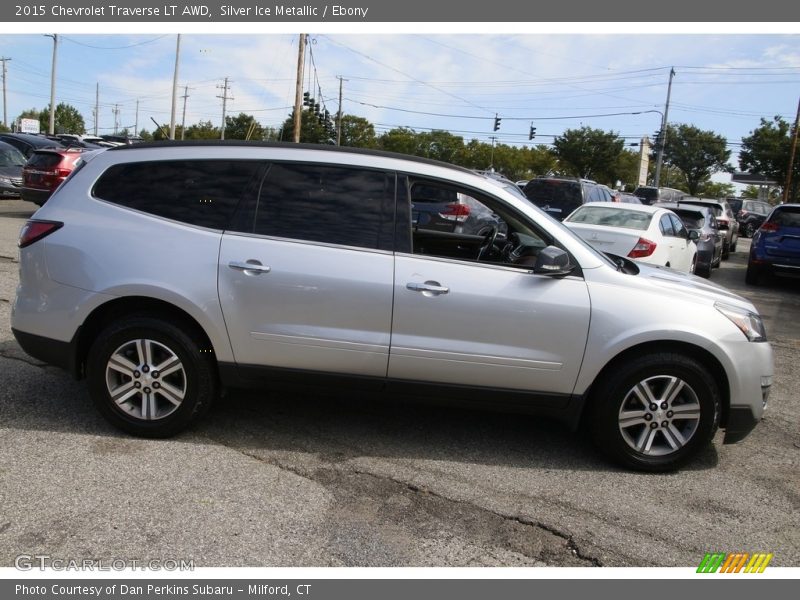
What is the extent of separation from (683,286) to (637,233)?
5.17m

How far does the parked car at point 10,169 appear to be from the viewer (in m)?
17.4

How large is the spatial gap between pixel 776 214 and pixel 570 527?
11.6 m

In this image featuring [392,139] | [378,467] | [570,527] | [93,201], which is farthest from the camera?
[392,139]

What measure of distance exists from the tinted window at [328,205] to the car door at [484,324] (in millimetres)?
284

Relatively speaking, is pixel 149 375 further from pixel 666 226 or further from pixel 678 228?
pixel 678 228

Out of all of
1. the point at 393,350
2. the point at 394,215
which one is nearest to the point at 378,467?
the point at 393,350

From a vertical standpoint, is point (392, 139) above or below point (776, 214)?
above

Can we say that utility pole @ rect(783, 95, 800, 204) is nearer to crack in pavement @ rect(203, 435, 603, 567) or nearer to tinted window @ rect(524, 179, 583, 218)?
tinted window @ rect(524, 179, 583, 218)

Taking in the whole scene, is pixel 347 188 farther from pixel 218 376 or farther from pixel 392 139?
pixel 392 139

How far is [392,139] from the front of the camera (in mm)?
78875

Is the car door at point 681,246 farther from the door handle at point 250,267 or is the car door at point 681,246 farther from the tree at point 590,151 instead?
the tree at point 590,151

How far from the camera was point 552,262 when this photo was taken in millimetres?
3943

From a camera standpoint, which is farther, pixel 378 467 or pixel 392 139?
pixel 392 139
